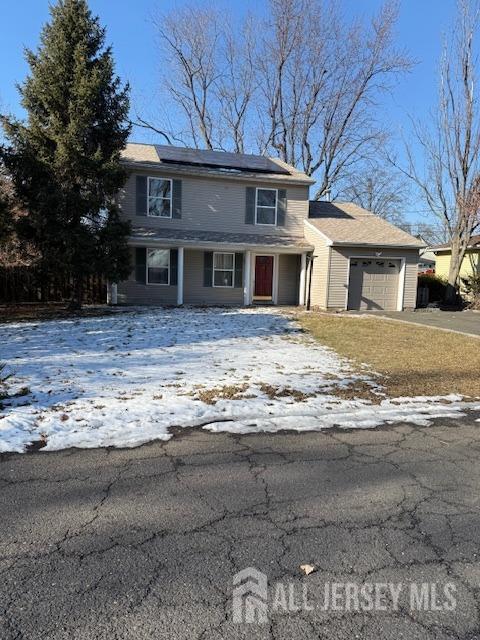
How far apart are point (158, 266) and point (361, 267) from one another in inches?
314

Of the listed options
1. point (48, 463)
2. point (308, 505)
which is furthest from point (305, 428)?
point (48, 463)

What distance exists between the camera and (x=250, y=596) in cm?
219

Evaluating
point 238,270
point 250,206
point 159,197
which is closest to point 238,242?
point 238,270

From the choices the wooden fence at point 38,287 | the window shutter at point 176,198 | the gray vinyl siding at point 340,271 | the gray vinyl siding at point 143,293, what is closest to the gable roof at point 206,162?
the window shutter at point 176,198

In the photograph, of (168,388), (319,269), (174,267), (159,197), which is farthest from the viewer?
(319,269)

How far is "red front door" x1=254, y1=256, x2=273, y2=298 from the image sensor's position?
1948 centimetres

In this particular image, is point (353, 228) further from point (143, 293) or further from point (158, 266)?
point (143, 293)

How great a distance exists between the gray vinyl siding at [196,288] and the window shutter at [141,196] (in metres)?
2.33

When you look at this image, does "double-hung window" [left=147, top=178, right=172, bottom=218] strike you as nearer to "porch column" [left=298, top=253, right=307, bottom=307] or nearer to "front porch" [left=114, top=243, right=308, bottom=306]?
"front porch" [left=114, top=243, right=308, bottom=306]

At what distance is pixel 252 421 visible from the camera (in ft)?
15.6

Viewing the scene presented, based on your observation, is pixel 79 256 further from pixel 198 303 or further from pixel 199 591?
pixel 199 591

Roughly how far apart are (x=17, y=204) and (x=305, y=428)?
41.7 ft

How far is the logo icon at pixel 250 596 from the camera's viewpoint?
205 cm

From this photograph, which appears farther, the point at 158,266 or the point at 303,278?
the point at 303,278
